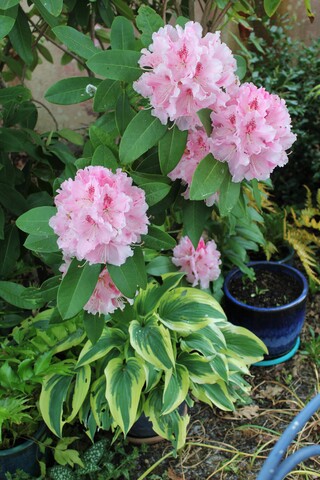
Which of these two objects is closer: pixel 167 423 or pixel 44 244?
pixel 44 244

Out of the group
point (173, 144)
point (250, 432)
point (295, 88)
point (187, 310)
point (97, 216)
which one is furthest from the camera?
point (295, 88)

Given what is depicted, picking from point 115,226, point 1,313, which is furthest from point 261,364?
point 115,226

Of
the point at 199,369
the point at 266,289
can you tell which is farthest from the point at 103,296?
the point at 266,289

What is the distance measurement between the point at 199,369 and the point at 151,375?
0.14 metres

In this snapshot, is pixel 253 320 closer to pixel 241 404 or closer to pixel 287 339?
pixel 287 339

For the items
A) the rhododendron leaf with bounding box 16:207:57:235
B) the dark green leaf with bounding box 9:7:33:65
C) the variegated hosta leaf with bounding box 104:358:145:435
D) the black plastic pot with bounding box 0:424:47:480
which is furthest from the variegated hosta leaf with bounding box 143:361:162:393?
the dark green leaf with bounding box 9:7:33:65

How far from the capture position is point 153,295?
5.26 feet

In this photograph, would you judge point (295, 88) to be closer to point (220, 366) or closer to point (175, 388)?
point (220, 366)

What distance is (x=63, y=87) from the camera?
1072 mm

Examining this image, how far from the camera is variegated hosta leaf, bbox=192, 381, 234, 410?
1.54 m

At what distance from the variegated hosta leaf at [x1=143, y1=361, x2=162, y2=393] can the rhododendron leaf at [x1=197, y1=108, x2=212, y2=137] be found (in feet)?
2.54

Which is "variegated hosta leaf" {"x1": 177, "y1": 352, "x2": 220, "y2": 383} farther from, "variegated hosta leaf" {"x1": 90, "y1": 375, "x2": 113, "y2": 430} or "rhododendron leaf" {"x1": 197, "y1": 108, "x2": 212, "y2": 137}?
"rhododendron leaf" {"x1": 197, "y1": 108, "x2": 212, "y2": 137}

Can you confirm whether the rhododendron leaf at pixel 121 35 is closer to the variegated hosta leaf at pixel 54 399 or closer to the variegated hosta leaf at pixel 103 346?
the variegated hosta leaf at pixel 103 346

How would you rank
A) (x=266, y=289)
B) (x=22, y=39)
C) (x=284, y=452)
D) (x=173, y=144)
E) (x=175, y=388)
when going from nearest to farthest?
(x=284, y=452), (x=173, y=144), (x=22, y=39), (x=175, y=388), (x=266, y=289)
